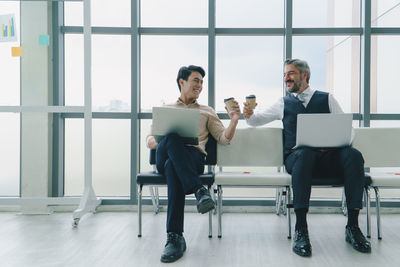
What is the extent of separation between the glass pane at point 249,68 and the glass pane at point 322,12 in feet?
0.88

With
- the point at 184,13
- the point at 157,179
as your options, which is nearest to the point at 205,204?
the point at 157,179

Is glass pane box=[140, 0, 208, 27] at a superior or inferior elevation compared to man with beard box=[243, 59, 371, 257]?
superior

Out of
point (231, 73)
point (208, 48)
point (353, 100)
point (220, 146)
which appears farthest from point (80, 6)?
point (353, 100)

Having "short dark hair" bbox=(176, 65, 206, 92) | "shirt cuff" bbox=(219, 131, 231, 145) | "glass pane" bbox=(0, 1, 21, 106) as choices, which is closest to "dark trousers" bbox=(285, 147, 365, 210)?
"shirt cuff" bbox=(219, 131, 231, 145)

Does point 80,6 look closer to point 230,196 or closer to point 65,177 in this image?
point 65,177

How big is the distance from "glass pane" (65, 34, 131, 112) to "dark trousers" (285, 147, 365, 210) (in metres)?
1.73

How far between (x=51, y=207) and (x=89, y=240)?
108 cm

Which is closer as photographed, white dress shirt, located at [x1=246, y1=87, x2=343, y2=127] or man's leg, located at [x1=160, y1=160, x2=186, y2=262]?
man's leg, located at [x1=160, y1=160, x2=186, y2=262]

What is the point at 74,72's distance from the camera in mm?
3314

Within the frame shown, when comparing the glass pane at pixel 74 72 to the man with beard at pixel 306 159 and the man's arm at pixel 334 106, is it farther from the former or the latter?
the man's arm at pixel 334 106

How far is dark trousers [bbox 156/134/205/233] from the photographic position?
6.79ft

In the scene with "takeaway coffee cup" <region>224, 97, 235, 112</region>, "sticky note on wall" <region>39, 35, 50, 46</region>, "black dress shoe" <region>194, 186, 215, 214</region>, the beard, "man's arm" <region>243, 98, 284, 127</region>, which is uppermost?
"sticky note on wall" <region>39, 35, 50, 46</region>

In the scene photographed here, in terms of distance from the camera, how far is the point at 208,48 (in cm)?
321

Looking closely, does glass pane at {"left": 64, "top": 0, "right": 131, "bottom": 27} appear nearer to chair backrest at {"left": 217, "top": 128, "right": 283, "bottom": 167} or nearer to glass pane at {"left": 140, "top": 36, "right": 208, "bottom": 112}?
glass pane at {"left": 140, "top": 36, "right": 208, "bottom": 112}
